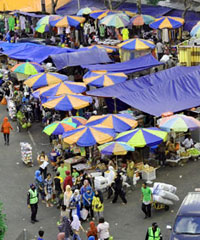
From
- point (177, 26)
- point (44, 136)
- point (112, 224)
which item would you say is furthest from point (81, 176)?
point (177, 26)

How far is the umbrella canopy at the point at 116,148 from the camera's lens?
70.9 feet

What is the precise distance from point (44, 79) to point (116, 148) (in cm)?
833

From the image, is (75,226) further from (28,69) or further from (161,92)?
(28,69)

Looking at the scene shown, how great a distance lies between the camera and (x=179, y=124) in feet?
75.1

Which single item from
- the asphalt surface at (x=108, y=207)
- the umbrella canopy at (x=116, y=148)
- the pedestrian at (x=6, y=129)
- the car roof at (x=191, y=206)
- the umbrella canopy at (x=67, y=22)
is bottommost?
the asphalt surface at (x=108, y=207)

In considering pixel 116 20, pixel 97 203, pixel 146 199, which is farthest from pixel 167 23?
pixel 97 203

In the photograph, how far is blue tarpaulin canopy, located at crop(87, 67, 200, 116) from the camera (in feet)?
82.8

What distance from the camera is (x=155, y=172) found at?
2262 cm

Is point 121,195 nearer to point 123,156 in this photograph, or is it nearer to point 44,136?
point 123,156

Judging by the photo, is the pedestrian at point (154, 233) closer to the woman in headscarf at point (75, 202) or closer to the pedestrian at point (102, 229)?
the pedestrian at point (102, 229)

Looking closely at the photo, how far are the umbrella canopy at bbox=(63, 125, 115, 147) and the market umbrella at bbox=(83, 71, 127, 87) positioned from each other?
5.57m

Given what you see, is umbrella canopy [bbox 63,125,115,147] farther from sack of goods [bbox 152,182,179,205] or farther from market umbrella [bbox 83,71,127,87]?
market umbrella [bbox 83,71,127,87]

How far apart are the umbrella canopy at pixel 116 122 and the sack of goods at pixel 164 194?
13.4 ft

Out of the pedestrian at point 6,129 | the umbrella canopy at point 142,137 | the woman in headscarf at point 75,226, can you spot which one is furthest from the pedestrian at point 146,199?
the pedestrian at point 6,129
